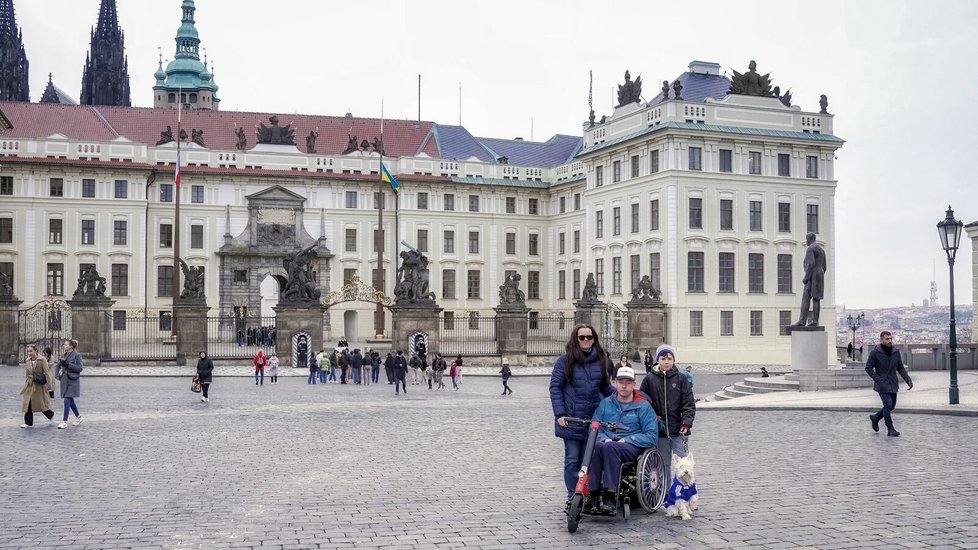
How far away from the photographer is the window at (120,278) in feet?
200

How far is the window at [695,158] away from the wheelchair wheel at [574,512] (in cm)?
4267

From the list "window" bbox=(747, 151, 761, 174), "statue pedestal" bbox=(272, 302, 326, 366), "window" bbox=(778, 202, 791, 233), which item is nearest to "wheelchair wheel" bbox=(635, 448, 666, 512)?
"statue pedestal" bbox=(272, 302, 326, 366)

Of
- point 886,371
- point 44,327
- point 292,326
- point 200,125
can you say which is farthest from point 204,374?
point 200,125

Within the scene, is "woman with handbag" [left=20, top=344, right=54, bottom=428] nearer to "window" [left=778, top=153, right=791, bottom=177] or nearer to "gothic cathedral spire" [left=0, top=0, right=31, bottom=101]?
"window" [left=778, top=153, right=791, bottom=177]

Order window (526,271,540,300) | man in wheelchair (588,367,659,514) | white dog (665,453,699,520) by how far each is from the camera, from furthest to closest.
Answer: window (526,271,540,300) < white dog (665,453,699,520) < man in wheelchair (588,367,659,514)

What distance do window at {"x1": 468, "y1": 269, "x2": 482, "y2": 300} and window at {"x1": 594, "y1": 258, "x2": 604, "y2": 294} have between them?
1227 cm

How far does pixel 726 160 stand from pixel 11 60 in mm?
65839

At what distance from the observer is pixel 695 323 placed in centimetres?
4956

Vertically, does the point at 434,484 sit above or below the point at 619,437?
below

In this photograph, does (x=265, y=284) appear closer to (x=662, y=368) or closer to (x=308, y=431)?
(x=308, y=431)

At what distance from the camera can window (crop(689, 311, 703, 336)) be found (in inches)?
1945

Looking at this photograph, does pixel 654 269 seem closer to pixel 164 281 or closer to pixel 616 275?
pixel 616 275

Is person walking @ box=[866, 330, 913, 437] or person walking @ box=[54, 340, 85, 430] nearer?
person walking @ box=[866, 330, 913, 437]

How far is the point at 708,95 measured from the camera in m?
54.0
